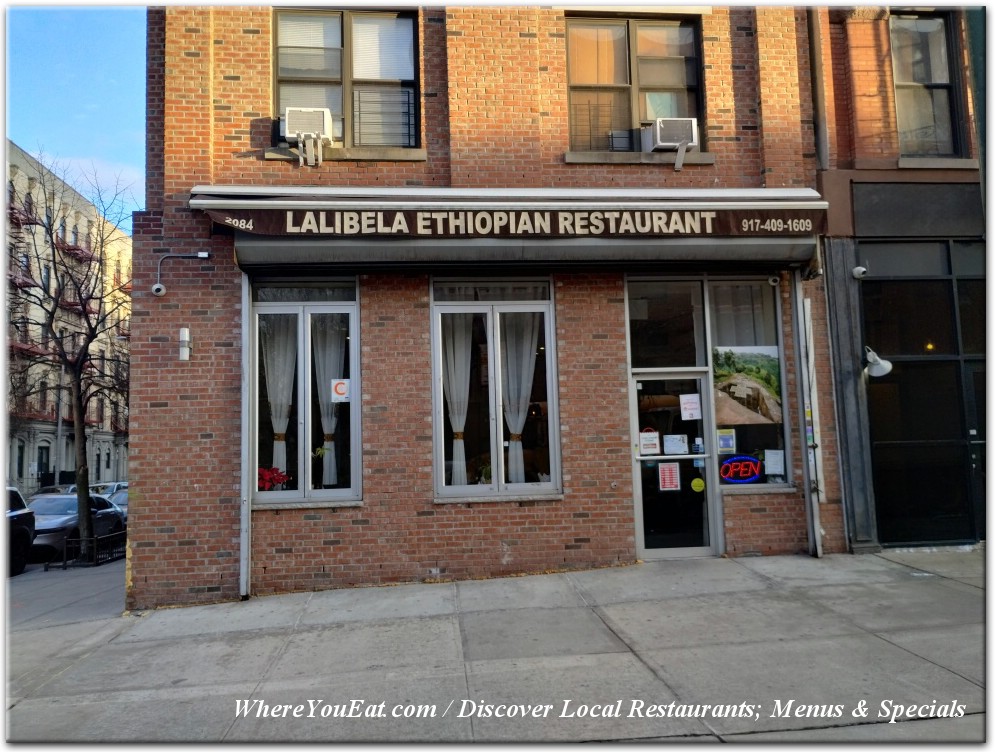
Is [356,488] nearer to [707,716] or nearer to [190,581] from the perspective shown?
[190,581]

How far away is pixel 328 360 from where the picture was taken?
818cm

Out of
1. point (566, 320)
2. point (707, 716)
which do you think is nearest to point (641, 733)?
point (707, 716)

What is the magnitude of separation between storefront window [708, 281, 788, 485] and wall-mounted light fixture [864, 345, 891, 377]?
95 centimetres

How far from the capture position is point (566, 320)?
824 centimetres

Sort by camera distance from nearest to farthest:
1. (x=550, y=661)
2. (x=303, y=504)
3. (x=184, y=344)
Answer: (x=550, y=661), (x=184, y=344), (x=303, y=504)

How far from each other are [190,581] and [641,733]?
5160 millimetres

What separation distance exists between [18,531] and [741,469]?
12.8m

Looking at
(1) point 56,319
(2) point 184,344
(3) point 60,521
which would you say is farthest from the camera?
(1) point 56,319

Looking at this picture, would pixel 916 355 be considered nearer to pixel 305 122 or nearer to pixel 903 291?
pixel 903 291

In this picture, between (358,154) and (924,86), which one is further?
(924,86)

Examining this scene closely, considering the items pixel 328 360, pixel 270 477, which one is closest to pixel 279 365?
pixel 328 360

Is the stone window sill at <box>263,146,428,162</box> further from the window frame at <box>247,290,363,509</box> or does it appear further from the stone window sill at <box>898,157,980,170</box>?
the stone window sill at <box>898,157,980,170</box>

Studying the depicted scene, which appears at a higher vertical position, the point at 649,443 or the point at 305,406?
the point at 305,406

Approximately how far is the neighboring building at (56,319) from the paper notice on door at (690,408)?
989 centimetres
